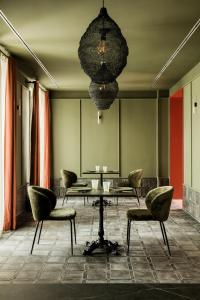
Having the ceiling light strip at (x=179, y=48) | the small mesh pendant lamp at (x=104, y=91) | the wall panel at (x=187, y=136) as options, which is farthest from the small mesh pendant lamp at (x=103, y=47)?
the wall panel at (x=187, y=136)

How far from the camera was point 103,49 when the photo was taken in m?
2.35

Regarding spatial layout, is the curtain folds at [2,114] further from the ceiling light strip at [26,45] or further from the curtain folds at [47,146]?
the curtain folds at [47,146]

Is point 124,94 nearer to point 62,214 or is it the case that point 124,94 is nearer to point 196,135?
point 196,135

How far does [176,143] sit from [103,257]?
588 centimetres

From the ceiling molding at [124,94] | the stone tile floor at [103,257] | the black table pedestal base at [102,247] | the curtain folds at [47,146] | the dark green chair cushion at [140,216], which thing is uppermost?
the ceiling molding at [124,94]

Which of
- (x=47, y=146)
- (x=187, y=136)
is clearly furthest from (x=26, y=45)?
(x=47, y=146)

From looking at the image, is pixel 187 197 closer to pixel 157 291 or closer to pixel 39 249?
pixel 39 249

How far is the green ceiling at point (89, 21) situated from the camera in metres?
3.90

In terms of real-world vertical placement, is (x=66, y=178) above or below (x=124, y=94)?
below

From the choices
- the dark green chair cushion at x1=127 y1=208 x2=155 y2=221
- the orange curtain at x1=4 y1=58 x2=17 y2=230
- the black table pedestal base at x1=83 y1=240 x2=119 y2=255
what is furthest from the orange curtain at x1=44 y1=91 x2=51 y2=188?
the dark green chair cushion at x1=127 y1=208 x2=155 y2=221

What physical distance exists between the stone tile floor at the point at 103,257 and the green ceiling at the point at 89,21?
278 cm

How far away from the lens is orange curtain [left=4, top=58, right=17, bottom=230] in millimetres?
5691

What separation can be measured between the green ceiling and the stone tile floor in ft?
9.14

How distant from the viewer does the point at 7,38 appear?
5.09m
